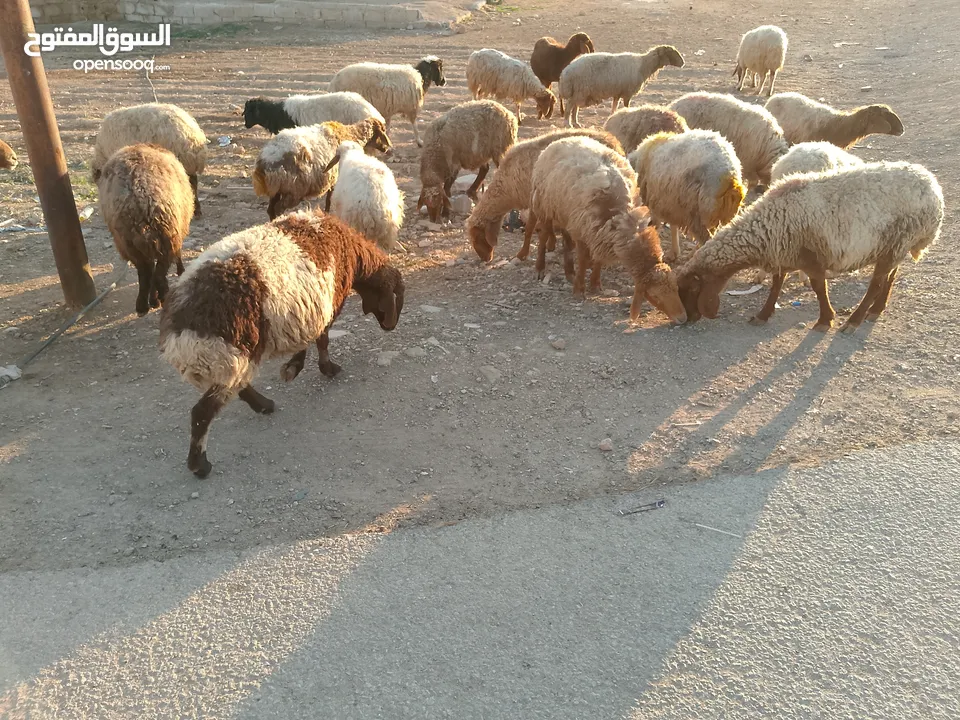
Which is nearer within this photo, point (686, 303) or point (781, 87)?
point (686, 303)

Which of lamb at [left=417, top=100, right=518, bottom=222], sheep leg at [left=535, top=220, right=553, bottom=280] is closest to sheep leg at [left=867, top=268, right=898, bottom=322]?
sheep leg at [left=535, top=220, right=553, bottom=280]

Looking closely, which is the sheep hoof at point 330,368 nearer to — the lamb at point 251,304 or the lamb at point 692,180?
the lamb at point 251,304

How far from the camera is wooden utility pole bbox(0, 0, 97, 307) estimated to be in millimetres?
5902

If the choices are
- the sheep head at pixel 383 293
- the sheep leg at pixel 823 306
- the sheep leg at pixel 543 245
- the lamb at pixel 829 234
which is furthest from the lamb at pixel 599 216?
the sheep head at pixel 383 293

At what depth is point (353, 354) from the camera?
6012 mm

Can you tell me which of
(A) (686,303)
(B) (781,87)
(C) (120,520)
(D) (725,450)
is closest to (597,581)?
(D) (725,450)

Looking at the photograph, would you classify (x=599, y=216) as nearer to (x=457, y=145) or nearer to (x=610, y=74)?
(x=457, y=145)

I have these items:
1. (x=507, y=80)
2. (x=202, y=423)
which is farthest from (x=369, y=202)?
(x=507, y=80)

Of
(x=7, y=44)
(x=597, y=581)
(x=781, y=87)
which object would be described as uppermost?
(x=7, y=44)

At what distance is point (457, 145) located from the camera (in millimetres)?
9000

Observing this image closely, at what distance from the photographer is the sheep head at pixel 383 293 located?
561cm

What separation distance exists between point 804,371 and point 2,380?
6168 millimetres

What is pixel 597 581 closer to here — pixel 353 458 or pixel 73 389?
pixel 353 458

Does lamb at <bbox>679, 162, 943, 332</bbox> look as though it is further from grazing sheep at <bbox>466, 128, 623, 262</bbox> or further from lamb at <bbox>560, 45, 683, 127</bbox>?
lamb at <bbox>560, 45, 683, 127</bbox>
